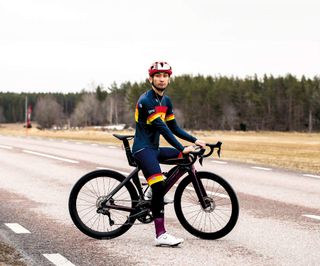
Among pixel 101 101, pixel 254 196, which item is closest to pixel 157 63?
pixel 254 196

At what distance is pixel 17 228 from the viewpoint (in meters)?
7.08

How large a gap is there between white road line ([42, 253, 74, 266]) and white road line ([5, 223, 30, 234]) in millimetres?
1322

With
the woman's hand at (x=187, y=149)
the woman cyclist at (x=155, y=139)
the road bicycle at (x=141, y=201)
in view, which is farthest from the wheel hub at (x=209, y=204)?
the woman's hand at (x=187, y=149)

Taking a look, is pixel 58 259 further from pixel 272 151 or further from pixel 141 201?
pixel 272 151

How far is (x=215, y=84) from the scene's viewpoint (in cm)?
14688

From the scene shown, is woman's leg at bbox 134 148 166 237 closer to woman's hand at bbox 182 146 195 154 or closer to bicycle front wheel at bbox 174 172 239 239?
woman's hand at bbox 182 146 195 154

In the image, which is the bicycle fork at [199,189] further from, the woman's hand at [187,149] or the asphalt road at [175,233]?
the asphalt road at [175,233]

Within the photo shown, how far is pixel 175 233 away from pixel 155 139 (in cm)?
129

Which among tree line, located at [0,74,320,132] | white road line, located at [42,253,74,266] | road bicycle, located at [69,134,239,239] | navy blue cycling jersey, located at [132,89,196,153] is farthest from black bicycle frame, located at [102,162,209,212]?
tree line, located at [0,74,320,132]

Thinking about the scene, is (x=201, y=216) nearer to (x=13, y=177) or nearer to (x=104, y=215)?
(x=104, y=215)

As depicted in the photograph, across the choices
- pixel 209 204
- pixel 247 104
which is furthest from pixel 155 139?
pixel 247 104

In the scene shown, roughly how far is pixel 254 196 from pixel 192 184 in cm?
417

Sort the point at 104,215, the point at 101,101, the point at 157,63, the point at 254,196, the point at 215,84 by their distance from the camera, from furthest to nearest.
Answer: the point at 101,101, the point at 215,84, the point at 254,196, the point at 104,215, the point at 157,63

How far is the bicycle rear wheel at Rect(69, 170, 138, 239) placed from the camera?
6.39 meters
